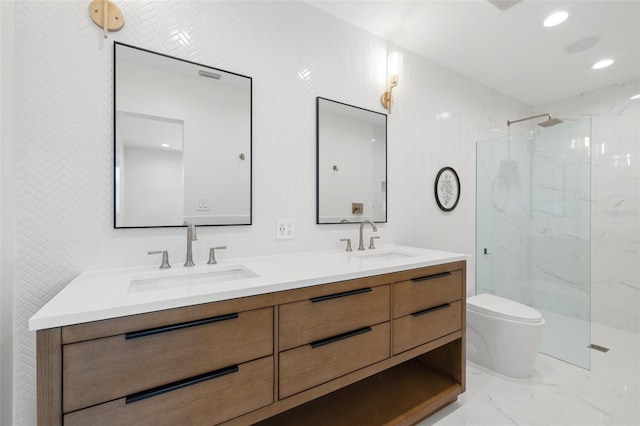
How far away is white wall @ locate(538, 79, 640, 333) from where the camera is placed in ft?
8.97

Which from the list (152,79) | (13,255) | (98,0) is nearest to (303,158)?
(152,79)

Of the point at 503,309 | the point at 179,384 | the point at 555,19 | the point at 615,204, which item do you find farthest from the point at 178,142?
the point at 615,204

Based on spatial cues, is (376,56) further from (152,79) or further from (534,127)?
(534,127)

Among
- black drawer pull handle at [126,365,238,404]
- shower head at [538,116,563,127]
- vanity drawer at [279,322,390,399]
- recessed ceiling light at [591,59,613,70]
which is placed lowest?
vanity drawer at [279,322,390,399]

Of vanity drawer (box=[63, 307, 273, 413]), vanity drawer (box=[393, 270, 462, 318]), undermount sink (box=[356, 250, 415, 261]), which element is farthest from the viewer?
undermount sink (box=[356, 250, 415, 261])

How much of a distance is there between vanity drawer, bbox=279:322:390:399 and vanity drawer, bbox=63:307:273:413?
5.3 inches

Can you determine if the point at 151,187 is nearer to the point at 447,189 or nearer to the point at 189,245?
the point at 189,245

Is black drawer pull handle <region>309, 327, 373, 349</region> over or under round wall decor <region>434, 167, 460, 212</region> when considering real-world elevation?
under

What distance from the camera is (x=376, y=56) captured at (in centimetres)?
207

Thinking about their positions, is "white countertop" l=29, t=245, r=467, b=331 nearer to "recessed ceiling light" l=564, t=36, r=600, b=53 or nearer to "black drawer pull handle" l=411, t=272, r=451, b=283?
"black drawer pull handle" l=411, t=272, r=451, b=283

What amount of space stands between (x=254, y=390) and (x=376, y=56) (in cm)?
216

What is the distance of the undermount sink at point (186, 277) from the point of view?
3.74ft

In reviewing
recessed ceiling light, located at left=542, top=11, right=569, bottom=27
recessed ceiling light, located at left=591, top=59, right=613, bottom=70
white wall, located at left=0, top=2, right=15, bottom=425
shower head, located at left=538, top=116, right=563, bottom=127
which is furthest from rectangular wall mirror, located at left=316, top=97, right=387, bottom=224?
recessed ceiling light, located at left=591, top=59, right=613, bottom=70

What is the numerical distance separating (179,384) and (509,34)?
9.29 feet
